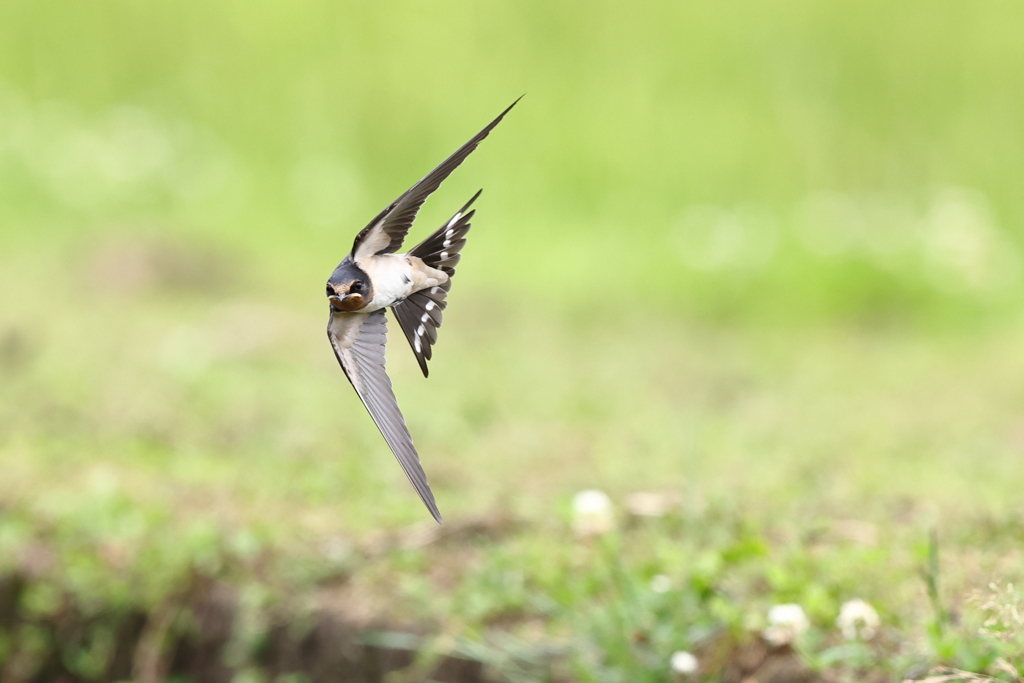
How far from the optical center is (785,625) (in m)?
1.61

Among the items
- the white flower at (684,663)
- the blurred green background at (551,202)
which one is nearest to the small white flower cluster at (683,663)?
the white flower at (684,663)

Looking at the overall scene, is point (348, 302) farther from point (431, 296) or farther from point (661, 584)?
point (661, 584)

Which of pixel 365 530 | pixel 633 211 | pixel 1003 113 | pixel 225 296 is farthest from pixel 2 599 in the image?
pixel 1003 113

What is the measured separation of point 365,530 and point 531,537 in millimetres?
412

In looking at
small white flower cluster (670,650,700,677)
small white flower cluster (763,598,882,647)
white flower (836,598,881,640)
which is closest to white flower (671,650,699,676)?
small white flower cluster (670,650,700,677)

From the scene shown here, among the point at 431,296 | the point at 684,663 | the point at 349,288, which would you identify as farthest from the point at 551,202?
the point at 349,288

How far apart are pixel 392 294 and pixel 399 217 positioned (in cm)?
6

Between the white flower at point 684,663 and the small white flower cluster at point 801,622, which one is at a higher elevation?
the small white flower cluster at point 801,622

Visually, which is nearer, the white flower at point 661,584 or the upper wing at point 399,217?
the upper wing at point 399,217

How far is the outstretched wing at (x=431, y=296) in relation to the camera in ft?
2.91

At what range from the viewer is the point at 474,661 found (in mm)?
1971

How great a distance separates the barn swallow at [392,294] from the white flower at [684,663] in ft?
3.10

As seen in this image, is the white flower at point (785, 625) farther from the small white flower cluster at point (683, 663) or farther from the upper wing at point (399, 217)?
the upper wing at point (399, 217)

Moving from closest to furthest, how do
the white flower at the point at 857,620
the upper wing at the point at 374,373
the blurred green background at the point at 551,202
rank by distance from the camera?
the upper wing at the point at 374,373 → the white flower at the point at 857,620 → the blurred green background at the point at 551,202
